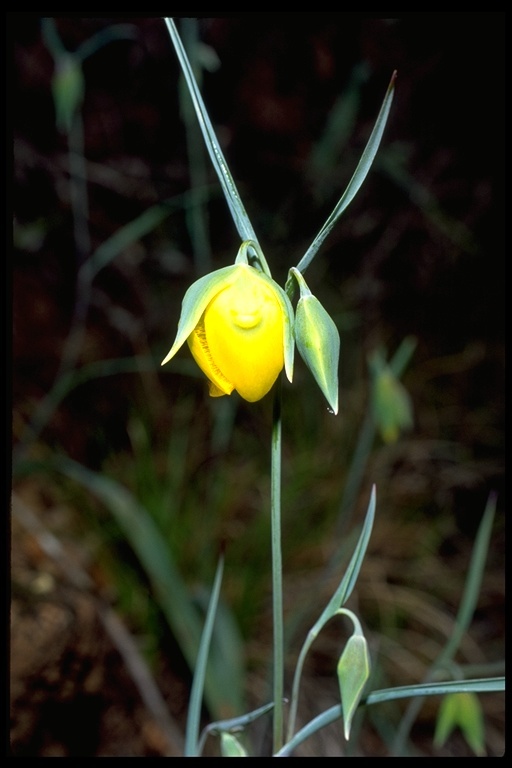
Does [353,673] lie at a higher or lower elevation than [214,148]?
lower

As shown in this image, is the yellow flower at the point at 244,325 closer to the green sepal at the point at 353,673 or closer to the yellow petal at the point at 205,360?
the yellow petal at the point at 205,360

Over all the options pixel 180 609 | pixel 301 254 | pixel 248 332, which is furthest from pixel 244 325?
pixel 301 254

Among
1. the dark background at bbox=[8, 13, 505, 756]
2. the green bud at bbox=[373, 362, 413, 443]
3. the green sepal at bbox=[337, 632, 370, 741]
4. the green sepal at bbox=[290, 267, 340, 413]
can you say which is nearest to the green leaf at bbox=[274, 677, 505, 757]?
the green sepal at bbox=[337, 632, 370, 741]

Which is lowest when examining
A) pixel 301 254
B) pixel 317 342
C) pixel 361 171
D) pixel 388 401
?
pixel 388 401

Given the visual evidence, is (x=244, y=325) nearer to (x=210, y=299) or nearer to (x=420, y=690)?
(x=210, y=299)

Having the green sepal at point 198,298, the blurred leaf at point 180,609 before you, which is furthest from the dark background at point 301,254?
the green sepal at point 198,298

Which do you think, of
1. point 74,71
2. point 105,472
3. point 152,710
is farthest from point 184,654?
point 74,71

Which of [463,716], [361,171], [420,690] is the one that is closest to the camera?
[361,171]

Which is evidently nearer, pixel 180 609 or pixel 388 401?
pixel 180 609
